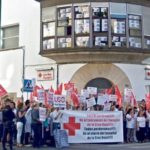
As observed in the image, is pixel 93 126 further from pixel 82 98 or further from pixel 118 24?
pixel 118 24

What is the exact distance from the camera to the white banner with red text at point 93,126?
20.5 metres

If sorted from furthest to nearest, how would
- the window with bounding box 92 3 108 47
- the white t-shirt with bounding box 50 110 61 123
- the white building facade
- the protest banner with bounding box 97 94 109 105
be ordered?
the white building facade → the window with bounding box 92 3 108 47 → the protest banner with bounding box 97 94 109 105 → the white t-shirt with bounding box 50 110 61 123

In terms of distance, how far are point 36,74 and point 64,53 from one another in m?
2.77

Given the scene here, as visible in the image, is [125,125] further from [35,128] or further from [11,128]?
[11,128]

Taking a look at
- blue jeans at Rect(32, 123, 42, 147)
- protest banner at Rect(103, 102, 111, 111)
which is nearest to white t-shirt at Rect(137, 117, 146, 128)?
protest banner at Rect(103, 102, 111, 111)

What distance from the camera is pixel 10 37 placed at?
3300 cm

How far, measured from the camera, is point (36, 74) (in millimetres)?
30375

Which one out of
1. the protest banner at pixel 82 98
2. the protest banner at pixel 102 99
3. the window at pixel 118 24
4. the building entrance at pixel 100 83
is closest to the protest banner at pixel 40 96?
the protest banner at pixel 82 98

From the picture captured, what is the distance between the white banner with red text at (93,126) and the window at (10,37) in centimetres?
1254

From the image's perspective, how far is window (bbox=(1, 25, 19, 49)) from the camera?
107 ft

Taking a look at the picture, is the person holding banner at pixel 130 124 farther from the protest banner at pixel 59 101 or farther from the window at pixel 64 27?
the window at pixel 64 27

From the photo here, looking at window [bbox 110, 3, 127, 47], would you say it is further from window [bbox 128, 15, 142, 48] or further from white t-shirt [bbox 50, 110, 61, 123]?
white t-shirt [bbox 50, 110, 61, 123]

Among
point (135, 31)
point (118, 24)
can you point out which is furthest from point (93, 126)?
point (135, 31)

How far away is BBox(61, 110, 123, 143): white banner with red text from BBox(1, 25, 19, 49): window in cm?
1254
